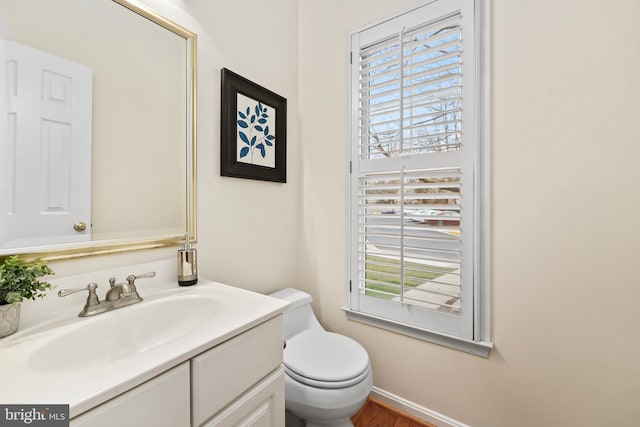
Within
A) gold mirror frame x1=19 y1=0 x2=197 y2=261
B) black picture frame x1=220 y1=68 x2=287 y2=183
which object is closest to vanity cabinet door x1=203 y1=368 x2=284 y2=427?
gold mirror frame x1=19 y1=0 x2=197 y2=261

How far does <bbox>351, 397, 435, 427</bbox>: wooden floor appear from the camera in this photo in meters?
1.40

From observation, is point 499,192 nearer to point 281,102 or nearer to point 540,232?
point 540,232

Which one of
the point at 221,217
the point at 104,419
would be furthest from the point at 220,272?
the point at 104,419

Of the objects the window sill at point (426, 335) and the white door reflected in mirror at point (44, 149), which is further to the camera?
the window sill at point (426, 335)

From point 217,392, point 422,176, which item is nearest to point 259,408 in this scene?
point 217,392

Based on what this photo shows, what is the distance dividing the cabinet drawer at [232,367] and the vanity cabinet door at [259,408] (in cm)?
2

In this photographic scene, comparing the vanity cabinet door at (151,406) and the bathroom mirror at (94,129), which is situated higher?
the bathroom mirror at (94,129)

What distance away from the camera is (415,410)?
1.42 meters

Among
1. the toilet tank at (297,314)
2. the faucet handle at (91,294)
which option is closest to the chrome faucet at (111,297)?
the faucet handle at (91,294)

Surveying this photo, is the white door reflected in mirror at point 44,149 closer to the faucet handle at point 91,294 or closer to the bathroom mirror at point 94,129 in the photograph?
the bathroom mirror at point 94,129

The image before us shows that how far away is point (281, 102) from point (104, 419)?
62.0 inches

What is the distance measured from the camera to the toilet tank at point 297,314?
148 centimetres

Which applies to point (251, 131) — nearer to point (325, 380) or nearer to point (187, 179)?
point (187, 179)

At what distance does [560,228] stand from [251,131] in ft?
4.83
